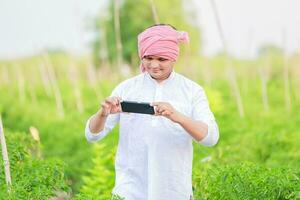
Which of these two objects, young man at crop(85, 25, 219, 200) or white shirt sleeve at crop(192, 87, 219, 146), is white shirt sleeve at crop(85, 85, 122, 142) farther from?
white shirt sleeve at crop(192, 87, 219, 146)

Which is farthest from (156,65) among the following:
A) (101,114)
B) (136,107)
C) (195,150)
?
(195,150)

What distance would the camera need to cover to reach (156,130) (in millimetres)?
3982

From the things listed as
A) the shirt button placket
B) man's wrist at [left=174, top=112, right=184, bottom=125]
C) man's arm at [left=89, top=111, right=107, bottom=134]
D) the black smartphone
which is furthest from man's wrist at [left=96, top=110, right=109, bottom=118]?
man's wrist at [left=174, top=112, right=184, bottom=125]

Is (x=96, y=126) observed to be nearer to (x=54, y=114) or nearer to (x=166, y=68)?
(x=166, y=68)

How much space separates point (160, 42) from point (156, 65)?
13 centimetres

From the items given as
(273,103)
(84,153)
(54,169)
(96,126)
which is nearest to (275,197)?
(96,126)

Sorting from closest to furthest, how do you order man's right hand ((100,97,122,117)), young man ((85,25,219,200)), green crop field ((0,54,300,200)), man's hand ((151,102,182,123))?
→ man's hand ((151,102,182,123)) < man's right hand ((100,97,122,117)) < young man ((85,25,219,200)) < green crop field ((0,54,300,200))

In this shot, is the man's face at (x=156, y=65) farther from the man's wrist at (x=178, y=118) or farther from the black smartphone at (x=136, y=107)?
the man's wrist at (x=178, y=118)

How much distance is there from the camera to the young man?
391 centimetres

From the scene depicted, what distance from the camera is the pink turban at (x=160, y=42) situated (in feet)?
12.6

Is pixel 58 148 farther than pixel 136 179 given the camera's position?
Yes

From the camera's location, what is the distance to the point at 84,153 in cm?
1082

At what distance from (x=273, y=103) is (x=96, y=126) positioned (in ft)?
55.9

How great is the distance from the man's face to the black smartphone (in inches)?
11.0
